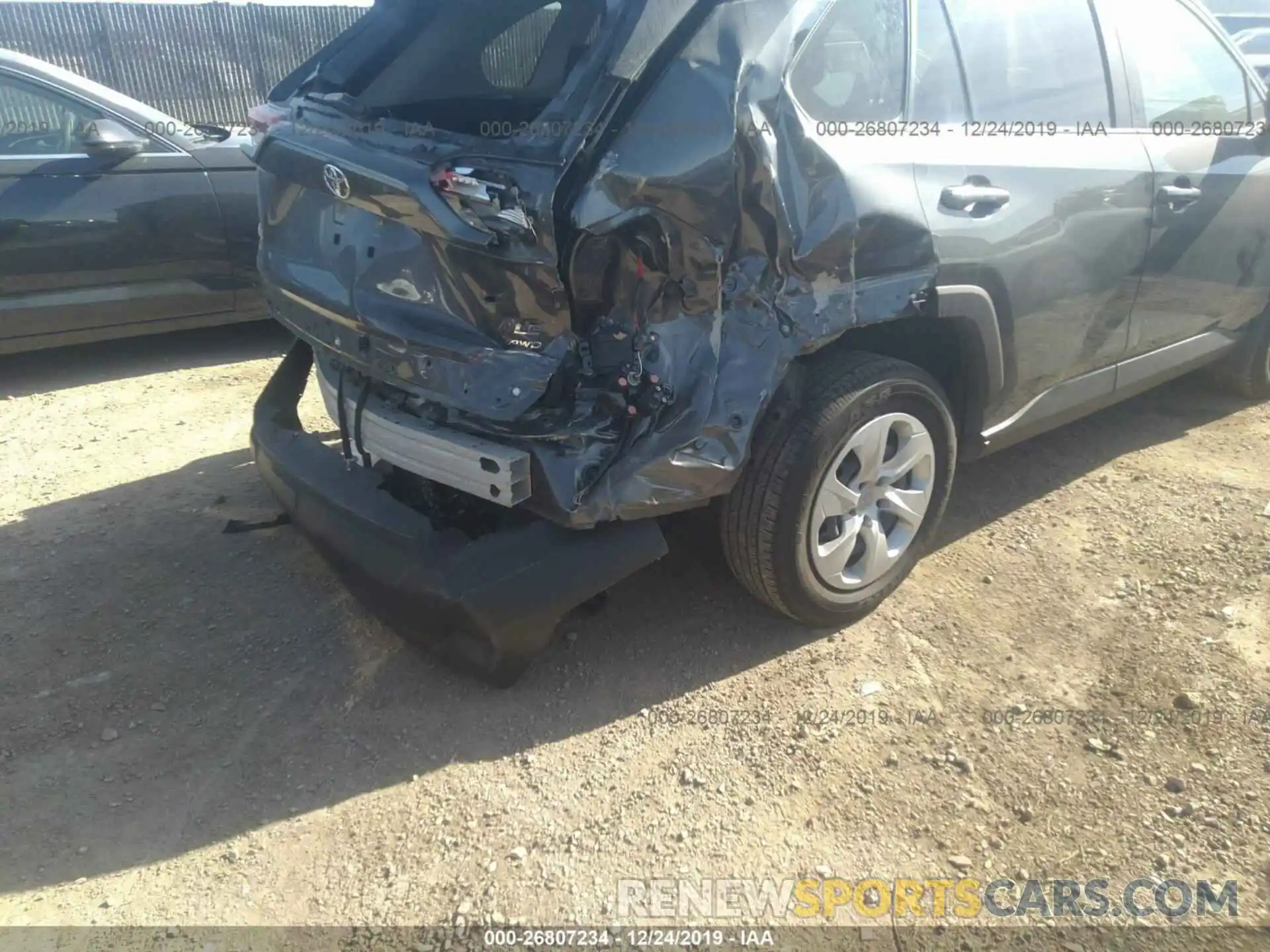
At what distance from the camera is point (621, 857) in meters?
2.18

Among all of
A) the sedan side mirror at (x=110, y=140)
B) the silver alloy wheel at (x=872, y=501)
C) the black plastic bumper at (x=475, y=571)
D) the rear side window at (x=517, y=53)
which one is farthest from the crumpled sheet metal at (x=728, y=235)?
the sedan side mirror at (x=110, y=140)

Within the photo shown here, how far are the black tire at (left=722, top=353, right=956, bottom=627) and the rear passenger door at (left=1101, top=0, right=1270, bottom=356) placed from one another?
124cm

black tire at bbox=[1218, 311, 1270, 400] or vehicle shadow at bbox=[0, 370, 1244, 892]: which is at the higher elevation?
black tire at bbox=[1218, 311, 1270, 400]

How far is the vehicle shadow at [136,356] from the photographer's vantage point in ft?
16.6

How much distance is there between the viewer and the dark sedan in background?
15.3 feet

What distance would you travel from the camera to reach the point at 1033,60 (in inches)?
118

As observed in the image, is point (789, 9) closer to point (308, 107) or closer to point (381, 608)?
point (308, 107)

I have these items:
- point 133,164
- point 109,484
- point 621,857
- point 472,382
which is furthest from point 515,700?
point 133,164

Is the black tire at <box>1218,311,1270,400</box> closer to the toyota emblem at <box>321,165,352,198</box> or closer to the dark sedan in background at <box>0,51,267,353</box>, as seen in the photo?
the toyota emblem at <box>321,165,352,198</box>

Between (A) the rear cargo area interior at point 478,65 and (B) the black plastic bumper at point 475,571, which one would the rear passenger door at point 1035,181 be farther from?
(B) the black plastic bumper at point 475,571

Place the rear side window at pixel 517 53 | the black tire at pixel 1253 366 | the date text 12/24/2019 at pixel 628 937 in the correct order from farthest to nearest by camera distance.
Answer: the black tire at pixel 1253 366 → the rear side window at pixel 517 53 → the date text 12/24/2019 at pixel 628 937

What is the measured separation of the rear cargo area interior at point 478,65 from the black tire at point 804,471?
1.22m

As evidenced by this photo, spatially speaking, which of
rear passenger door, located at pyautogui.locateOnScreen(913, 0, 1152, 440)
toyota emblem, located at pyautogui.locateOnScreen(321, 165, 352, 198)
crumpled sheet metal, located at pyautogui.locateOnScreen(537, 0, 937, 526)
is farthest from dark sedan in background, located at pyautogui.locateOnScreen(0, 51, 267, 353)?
rear passenger door, located at pyautogui.locateOnScreen(913, 0, 1152, 440)

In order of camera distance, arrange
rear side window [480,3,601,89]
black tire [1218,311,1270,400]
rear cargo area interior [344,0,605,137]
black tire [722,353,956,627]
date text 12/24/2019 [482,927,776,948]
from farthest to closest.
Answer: black tire [1218,311,1270,400] → rear side window [480,3,601,89] → rear cargo area interior [344,0,605,137] → black tire [722,353,956,627] → date text 12/24/2019 [482,927,776,948]
